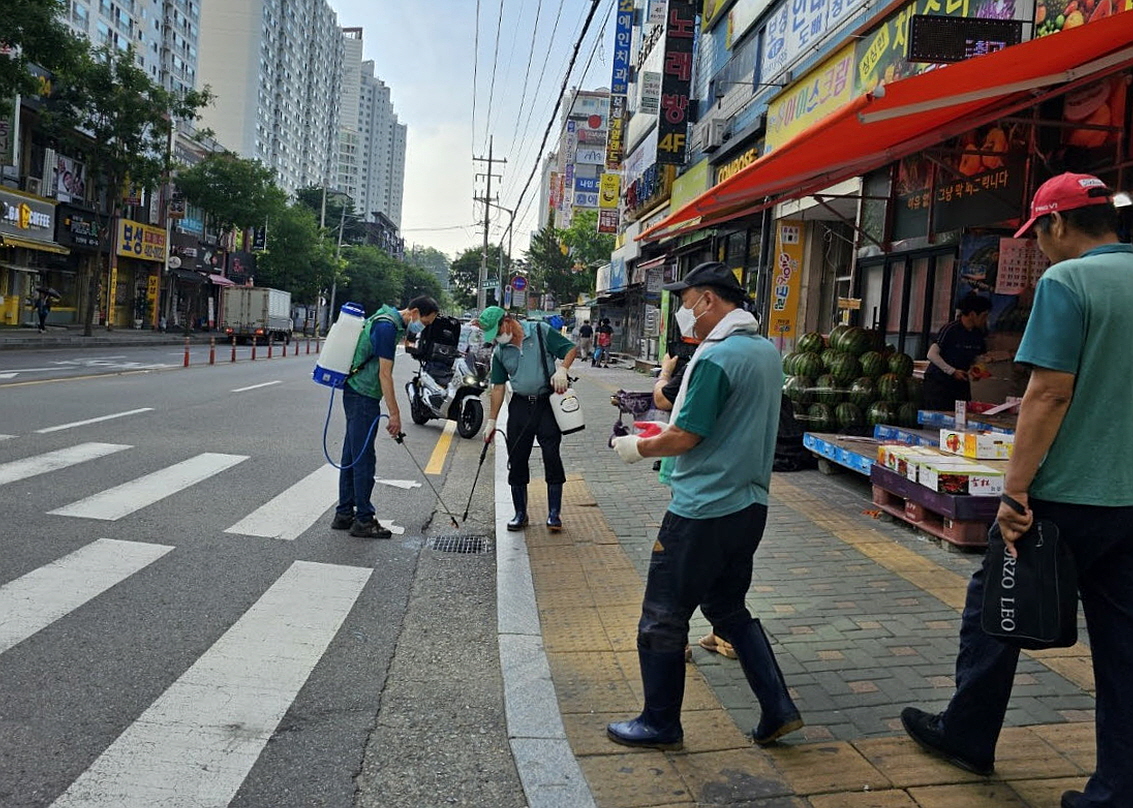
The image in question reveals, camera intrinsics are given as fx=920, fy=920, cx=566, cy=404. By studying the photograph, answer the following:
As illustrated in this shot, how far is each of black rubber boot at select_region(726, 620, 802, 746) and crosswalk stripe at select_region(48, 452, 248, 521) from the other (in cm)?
512

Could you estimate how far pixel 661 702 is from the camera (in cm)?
342

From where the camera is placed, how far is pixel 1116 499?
9.11 ft

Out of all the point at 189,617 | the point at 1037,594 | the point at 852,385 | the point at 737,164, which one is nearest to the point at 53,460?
the point at 189,617

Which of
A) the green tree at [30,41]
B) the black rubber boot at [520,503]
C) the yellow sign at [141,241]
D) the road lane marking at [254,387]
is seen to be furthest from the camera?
the yellow sign at [141,241]

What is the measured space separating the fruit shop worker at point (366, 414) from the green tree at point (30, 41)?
62.8ft

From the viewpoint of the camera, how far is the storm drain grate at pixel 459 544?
266 inches

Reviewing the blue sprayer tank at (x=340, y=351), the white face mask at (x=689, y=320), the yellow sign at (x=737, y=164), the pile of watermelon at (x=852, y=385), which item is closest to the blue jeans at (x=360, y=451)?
the blue sprayer tank at (x=340, y=351)

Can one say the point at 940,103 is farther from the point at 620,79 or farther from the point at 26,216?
the point at 26,216

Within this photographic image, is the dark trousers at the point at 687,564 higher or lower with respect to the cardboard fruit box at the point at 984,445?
lower

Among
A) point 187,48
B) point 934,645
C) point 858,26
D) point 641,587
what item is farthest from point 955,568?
point 187,48

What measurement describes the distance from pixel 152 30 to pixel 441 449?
296 ft

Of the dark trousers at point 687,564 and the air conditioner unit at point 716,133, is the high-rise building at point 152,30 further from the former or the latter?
the dark trousers at point 687,564

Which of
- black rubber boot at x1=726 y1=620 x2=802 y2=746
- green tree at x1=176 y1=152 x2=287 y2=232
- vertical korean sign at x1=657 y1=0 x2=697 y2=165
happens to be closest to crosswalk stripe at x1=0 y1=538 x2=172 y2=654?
black rubber boot at x1=726 y1=620 x2=802 y2=746

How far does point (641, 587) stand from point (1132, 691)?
3.12 metres
